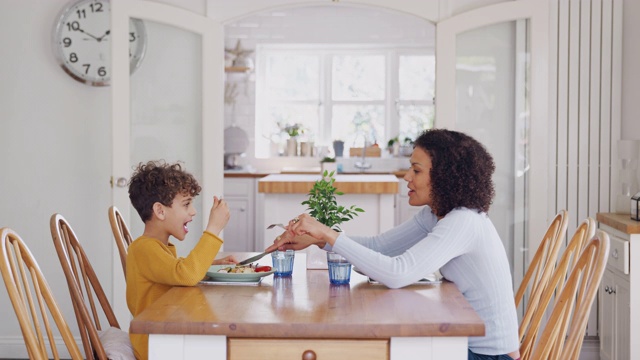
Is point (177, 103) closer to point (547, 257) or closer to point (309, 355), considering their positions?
point (547, 257)

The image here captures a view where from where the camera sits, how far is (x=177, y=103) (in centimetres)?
474

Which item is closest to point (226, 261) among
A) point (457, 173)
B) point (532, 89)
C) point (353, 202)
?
point (457, 173)

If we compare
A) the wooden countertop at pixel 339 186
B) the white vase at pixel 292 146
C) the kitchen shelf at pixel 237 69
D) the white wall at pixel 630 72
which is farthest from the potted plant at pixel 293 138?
the white wall at pixel 630 72

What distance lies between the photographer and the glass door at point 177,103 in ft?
15.0

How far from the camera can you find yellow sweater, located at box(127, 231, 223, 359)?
7.72ft

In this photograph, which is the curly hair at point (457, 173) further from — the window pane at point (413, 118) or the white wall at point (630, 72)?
the window pane at point (413, 118)

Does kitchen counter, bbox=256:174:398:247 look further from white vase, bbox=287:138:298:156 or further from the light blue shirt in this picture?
white vase, bbox=287:138:298:156

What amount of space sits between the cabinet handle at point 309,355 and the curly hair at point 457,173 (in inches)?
29.8

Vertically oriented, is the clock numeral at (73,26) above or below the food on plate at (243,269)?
above

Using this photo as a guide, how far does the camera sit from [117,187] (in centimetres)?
450

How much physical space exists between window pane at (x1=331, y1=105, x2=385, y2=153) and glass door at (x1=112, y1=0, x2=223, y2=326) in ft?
12.7

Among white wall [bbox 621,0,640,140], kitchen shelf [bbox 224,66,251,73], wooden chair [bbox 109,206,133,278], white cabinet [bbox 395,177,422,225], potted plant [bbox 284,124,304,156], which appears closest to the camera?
wooden chair [bbox 109,206,133,278]

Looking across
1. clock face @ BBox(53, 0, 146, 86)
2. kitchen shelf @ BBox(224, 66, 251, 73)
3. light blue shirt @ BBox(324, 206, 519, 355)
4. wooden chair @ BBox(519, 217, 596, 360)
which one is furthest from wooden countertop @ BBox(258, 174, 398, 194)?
kitchen shelf @ BBox(224, 66, 251, 73)

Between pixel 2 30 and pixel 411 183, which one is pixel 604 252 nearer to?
pixel 411 183
